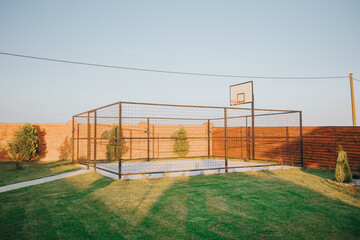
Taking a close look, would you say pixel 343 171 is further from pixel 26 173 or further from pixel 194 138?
pixel 26 173

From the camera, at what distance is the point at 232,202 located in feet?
12.8

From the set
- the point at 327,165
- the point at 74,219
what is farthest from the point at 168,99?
the point at 74,219

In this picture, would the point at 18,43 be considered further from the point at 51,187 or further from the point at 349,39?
the point at 349,39

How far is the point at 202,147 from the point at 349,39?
9.95 metres

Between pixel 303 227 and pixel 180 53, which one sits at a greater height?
pixel 180 53

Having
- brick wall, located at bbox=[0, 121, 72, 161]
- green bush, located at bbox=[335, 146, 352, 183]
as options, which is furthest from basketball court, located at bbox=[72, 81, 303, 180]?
green bush, located at bbox=[335, 146, 352, 183]

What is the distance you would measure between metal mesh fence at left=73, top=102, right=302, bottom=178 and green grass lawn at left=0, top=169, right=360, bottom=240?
1.94 meters

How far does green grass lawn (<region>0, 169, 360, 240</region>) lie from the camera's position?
2.63 meters

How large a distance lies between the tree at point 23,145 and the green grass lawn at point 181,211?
4.33 metres

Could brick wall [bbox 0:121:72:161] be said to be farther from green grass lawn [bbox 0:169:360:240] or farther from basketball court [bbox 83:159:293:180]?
green grass lawn [bbox 0:169:360:240]

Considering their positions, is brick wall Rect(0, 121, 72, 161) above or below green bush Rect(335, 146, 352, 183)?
above

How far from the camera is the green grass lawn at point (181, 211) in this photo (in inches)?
104

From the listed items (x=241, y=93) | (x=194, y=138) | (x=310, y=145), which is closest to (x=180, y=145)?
(x=194, y=138)

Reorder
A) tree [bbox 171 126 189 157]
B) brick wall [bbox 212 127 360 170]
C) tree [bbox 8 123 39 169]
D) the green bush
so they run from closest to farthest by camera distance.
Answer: the green bush
brick wall [bbox 212 127 360 170]
tree [bbox 8 123 39 169]
tree [bbox 171 126 189 157]
